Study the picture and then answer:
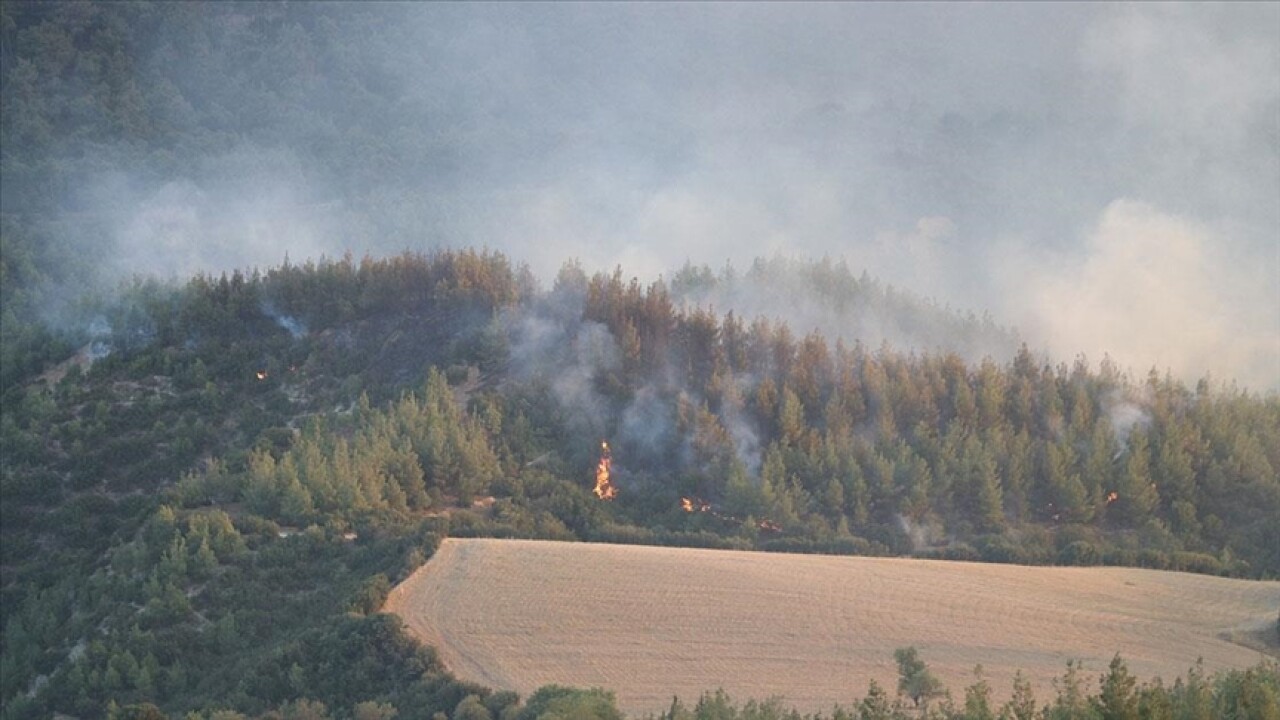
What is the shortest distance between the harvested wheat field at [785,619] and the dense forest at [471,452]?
1.89 meters

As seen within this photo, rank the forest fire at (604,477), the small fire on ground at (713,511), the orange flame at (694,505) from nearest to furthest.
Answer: the small fire on ground at (713,511)
the orange flame at (694,505)
the forest fire at (604,477)

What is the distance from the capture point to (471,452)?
65312 mm

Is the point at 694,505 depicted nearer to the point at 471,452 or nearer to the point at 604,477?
the point at 604,477

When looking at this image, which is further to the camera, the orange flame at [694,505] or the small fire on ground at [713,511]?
the orange flame at [694,505]

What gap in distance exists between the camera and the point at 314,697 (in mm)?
49781

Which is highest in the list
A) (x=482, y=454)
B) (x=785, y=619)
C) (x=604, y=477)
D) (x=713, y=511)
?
(x=482, y=454)

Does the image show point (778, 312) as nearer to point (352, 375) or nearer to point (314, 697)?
point (352, 375)

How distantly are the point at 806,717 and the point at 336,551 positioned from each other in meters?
19.2

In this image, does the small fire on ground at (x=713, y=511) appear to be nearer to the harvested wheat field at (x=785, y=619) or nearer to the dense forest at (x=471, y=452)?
the dense forest at (x=471, y=452)

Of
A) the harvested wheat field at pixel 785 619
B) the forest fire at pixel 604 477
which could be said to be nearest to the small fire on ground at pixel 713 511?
Result: the forest fire at pixel 604 477

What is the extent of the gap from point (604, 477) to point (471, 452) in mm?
4732

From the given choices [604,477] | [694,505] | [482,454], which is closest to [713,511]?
[694,505]

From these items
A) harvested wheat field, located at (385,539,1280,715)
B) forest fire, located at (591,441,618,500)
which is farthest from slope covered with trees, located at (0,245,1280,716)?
harvested wheat field, located at (385,539,1280,715)

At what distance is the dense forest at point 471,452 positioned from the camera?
57531 millimetres
